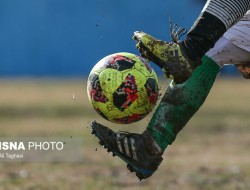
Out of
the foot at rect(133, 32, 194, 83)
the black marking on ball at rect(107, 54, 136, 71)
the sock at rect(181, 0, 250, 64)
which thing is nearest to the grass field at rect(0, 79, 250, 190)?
the black marking on ball at rect(107, 54, 136, 71)

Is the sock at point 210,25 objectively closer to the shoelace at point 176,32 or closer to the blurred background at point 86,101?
the shoelace at point 176,32

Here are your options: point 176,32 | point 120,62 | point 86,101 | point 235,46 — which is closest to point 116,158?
point 120,62

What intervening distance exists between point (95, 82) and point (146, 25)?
17167 millimetres

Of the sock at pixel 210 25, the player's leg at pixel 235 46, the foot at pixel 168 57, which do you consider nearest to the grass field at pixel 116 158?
the player's leg at pixel 235 46

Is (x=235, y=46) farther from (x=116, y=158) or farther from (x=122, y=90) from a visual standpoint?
(x=116, y=158)

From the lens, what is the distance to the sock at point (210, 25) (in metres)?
4.73

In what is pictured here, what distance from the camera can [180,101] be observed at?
18.2 ft

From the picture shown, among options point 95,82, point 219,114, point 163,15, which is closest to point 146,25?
point 163,15

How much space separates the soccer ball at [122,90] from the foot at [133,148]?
0.12m

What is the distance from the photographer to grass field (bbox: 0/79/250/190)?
7402 mm

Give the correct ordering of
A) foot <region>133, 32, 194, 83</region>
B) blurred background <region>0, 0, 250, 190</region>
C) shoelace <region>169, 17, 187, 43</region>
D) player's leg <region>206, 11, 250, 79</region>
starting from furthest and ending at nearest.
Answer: blurred background <region>0, 0, 250, 190</region> → player's leg <region>206, 11, 250, 79</region> → shoelace <region>169, 17, 187, 43</region> → foot <region>133, 32, 194, 83</region>

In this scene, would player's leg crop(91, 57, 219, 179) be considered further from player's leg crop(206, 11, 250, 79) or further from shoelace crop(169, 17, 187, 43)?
shoelace crop(169, 17, 187, 43)

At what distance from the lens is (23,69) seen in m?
25.4

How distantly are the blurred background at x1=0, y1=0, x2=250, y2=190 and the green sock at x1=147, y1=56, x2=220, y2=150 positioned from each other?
0.89 meters
